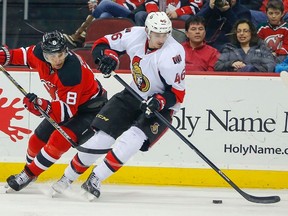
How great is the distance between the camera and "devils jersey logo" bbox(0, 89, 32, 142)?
277 inches

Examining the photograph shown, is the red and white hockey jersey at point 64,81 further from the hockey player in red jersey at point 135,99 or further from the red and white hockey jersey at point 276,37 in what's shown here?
the red and white hockey jersey at point 276,37

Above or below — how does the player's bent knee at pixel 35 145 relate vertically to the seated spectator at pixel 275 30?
below

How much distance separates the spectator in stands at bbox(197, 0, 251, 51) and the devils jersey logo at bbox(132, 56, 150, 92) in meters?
1.77

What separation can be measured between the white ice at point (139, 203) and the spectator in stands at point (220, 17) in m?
1.42

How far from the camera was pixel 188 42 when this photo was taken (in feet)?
24.2

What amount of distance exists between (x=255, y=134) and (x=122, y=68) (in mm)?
1107

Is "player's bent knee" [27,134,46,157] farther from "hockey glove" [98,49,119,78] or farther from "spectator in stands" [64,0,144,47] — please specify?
"spectator in stands" [64,0,144,47]

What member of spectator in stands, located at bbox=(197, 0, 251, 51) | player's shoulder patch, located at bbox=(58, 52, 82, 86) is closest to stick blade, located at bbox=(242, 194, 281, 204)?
player's shoulder patch, located at bbox=(58, 52, 82, 86)

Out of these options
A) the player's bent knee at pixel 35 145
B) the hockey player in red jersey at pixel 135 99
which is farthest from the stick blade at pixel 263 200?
the player's bent knee at pixel 35 145

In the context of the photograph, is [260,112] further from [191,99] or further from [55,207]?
[55,207]

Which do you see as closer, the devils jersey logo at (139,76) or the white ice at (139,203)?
the white ice at (139,203)

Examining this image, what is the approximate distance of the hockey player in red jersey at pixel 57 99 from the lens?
604 cm

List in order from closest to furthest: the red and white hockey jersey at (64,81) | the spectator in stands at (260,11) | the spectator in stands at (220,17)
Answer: the red and white hockey jersey at (64,81) → the spectator in stands at (220,17) → the spectator in stands at (260,11)

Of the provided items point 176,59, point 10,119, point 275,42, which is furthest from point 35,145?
point 275,42
